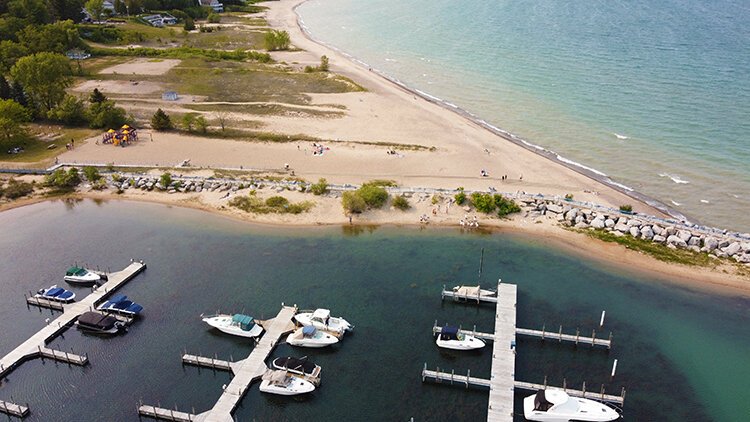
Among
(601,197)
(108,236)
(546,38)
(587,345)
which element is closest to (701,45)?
(546,38)

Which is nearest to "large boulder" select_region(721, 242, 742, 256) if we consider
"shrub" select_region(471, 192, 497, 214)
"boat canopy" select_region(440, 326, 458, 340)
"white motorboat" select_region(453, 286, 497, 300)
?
"shrub" select_region(471, 192, 497, 214)

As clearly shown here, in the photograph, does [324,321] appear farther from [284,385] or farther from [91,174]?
[91,174]

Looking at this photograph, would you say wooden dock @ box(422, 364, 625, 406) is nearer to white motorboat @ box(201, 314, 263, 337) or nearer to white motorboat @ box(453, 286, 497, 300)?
white motorboat @ box(453, 286, 497, 300)

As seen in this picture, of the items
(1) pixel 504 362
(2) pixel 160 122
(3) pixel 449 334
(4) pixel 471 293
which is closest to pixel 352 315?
(3) pixel 449 334

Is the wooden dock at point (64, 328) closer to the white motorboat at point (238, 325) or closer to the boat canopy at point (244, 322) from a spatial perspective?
the white motorboat at point (238, 325)

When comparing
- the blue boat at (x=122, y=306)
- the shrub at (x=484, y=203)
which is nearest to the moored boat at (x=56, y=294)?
the blue boat at (x=122, y=306)
